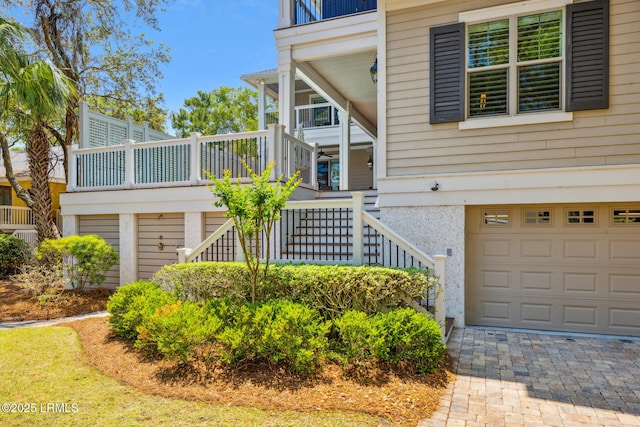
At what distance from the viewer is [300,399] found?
3.57 m

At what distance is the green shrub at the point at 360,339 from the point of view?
4.09m

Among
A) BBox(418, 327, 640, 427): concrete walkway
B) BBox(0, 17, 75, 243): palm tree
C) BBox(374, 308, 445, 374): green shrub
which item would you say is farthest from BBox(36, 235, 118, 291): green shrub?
BBox(418, 327, 640, 427): concrete walkway

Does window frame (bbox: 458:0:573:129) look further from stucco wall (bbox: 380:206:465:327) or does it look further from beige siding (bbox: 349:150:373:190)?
beige siding (bbox: 349:150:373:190)

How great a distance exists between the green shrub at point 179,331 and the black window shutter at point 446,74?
4.61 m

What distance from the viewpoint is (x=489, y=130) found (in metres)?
6.05

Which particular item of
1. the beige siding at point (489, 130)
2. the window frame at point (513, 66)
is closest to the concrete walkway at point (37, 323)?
the beige siding at point (489, 130)

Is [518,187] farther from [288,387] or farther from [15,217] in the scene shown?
[15,217]

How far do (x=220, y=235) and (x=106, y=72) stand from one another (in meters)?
10.9

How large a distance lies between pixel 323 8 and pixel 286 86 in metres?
1.80

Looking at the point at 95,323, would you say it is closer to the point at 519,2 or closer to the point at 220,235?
Answer: the point at 220,235

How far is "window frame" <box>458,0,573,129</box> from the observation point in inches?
222

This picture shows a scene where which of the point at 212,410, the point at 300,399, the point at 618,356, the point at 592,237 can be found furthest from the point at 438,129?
the point at 212,410

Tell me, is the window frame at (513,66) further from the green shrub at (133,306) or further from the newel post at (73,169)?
the newel post at (73,169)

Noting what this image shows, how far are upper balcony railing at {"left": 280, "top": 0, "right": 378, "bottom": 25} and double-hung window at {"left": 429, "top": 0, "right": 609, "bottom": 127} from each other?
6.66 feet
